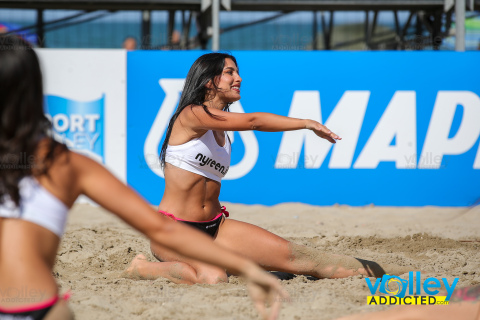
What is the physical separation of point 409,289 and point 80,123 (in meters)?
4.32

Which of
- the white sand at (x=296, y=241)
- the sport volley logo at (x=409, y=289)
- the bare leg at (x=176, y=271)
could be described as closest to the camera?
the white sand at (x=296, y=241)

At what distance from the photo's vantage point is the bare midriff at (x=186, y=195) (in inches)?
136

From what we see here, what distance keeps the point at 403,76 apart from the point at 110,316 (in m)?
4.81

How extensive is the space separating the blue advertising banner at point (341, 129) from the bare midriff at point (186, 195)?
2.76 metres

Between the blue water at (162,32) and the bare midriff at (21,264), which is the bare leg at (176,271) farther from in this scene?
the blue water at (162,32)

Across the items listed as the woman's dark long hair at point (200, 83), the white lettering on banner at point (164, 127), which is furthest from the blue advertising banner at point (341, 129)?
the woman's dark long hair at point (200, 83)

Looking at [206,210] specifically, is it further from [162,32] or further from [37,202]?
[162,32]

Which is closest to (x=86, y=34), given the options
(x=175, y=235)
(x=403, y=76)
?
(x=403, y=76)

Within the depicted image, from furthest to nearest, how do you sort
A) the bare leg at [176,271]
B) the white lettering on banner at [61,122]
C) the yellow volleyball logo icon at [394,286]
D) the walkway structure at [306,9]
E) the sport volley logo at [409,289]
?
the walkway structure at [306,9] → the white lettering on banner at [61,122] → the bare leg at [176,271] → the yellow volleyball logo icon at [394,286] → the sport volley logo at [409,289]

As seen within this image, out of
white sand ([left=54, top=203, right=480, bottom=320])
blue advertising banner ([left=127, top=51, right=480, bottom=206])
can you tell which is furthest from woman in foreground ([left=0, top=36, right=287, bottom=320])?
blue advertising banner ([left=127, top=51, right=480, bottom=206])

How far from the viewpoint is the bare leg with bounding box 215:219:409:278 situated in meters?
3.42

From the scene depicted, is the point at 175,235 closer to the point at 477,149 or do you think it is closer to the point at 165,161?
the point at 165,161

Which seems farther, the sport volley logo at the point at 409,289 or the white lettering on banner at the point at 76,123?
the white lettering on banner at the point at 76,123

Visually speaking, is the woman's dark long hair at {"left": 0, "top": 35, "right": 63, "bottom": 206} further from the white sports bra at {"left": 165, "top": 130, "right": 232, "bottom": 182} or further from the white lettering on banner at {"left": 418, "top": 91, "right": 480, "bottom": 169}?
the white lettering on banner at {"left": 418, "top": 91, "right": 480, "bottom": 169}
